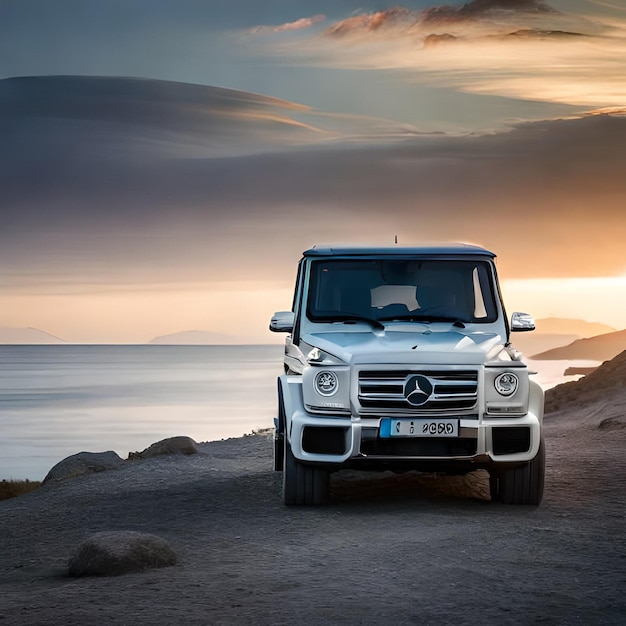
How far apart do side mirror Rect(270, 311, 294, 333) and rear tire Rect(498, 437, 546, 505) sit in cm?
284

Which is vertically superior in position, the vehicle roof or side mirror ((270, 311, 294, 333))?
the vehicle roof

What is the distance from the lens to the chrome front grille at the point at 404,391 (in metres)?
12.1

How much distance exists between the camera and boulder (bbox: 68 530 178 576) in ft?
31.1

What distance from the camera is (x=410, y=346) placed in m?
12.2

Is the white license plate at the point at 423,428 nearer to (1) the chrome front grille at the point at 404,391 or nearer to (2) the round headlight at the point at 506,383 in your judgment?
(1) the chrome front grille at the point at 404,391

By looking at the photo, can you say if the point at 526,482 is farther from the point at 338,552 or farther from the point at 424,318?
the point at 338,552

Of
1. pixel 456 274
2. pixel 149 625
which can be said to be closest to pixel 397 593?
pixel 149 625

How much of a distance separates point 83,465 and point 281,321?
8.94 meters

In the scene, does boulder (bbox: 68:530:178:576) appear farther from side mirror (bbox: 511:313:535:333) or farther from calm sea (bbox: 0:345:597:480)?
calm sea (bbox: 0:345:597:480)

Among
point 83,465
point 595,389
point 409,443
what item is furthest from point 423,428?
point 595,389

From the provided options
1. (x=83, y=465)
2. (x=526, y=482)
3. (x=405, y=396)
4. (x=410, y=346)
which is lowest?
(x=83, y=465)

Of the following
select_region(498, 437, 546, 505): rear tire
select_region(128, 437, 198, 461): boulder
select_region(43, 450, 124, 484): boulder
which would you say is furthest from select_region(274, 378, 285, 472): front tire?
select_region(128, 437, 198, 461): boulder

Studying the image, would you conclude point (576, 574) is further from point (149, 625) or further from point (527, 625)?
point (149, 625)

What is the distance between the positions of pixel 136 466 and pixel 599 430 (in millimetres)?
8403
